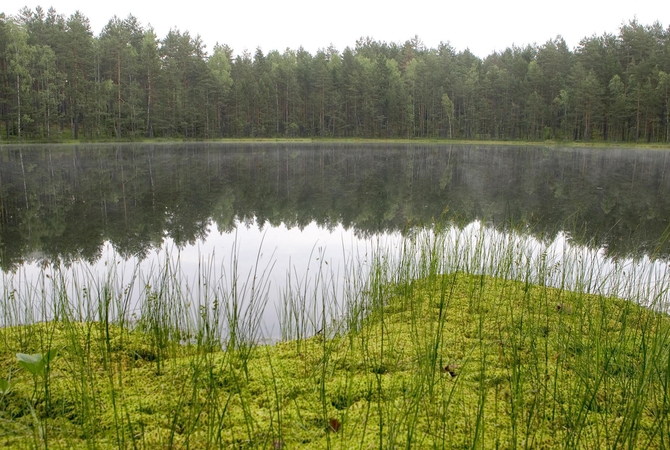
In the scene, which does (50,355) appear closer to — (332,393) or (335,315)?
(332,393)

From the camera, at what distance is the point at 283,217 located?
28.2ft

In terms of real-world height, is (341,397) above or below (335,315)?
above

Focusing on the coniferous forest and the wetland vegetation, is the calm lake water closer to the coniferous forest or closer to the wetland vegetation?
the wetland vegetation

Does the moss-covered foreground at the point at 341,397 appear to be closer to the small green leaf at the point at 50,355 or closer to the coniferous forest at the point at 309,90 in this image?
the small green leaf at the point at 50,355

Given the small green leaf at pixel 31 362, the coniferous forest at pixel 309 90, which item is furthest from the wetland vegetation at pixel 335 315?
the coniferous forest at pixel 309 90

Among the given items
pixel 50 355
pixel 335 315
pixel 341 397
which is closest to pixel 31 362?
pixel 50 355

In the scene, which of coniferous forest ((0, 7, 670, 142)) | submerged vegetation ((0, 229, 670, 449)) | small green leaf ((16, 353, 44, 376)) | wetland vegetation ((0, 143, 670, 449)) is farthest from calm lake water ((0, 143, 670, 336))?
coniferous forest ((0, 7, 670, 142))

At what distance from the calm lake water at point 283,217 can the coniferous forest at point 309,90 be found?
28.1 m

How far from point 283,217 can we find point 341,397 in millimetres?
6470

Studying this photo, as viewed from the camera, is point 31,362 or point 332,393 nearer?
point 31,362

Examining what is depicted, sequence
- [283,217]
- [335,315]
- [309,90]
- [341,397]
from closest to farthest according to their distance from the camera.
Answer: [341,397] → [335,315] → [283,217] → [309,90]

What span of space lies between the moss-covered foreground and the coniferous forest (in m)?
39.1

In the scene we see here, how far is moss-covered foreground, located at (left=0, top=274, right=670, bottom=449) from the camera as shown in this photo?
1812 mm

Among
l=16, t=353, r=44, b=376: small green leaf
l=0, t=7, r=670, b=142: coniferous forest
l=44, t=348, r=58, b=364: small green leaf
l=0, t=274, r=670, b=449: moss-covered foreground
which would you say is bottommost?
l=0, t=274, r=670, b=449: moss-covered foreground
